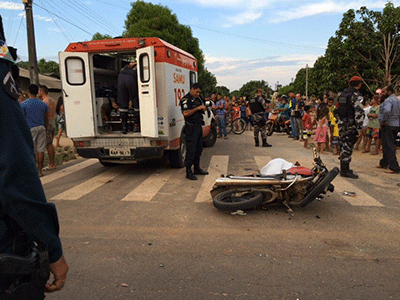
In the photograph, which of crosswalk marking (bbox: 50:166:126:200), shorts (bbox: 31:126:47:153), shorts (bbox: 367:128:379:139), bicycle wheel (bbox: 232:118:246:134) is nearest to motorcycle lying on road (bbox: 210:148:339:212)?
crosswalk marking (bbox: 50:166:126:200)

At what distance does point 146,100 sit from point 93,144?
5.28ft

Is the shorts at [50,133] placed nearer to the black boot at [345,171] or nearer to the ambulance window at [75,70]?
the ambulance window at [75,70]

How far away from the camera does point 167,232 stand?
4.30 metres

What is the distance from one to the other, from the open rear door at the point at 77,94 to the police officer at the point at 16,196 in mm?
6240

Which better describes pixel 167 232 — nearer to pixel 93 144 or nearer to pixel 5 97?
pixel 5 97

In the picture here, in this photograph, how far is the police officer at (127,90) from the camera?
25.8ft

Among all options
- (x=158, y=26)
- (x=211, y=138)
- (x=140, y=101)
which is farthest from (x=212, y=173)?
(x=158, y=26)

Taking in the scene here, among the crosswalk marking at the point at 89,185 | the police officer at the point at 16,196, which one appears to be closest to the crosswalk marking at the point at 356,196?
the crosswalk marking at the point at 89,185

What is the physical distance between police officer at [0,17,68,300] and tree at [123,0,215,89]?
35.4 m

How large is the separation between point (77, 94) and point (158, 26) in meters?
31.5

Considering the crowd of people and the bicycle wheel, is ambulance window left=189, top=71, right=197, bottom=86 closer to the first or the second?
the crowd of people

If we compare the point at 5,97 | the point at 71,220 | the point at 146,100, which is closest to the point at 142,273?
the point at 71,220

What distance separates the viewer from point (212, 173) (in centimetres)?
765

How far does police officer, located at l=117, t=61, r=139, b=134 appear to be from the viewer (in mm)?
7879
